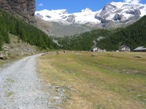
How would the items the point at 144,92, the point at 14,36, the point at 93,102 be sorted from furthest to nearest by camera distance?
the point at 14,36, the point at 144,92, the point at 93,102

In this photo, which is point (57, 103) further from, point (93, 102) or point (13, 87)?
point (13, 87)

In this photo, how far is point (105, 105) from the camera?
21781 millimetres

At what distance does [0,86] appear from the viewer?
1090 inches

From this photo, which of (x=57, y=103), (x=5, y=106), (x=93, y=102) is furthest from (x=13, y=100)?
(x=93, y=102)

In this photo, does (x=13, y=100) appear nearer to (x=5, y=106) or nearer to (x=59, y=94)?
(x=5, y=106)

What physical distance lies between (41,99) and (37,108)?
2848mm

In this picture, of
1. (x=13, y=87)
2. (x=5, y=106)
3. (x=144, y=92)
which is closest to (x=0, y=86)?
(x=13, y=87)

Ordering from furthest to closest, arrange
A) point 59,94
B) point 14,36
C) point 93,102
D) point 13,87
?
point 14,36 < point 13,87 < point 59,94 < point 93,102

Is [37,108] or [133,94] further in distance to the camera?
[133,94]

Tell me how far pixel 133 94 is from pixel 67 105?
9616mm

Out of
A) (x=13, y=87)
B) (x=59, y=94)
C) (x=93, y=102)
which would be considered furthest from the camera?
(x=13, y=87)

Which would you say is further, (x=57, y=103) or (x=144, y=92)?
(x=144, y=92)

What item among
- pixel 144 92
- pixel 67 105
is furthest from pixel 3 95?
pixel 144 92

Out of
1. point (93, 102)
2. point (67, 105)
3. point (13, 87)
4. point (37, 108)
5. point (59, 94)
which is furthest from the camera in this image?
point (13, 87)
